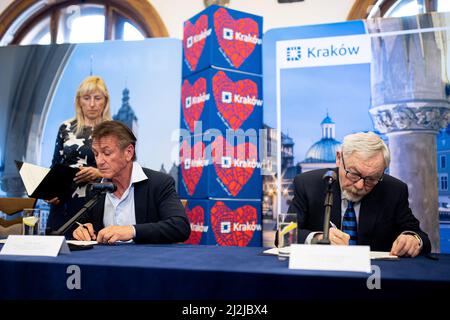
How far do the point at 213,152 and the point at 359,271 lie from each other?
8.08 ft

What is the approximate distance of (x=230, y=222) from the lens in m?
3.57

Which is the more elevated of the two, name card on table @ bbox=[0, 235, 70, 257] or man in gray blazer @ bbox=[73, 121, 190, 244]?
man in gray blazer @ bbox=[73, 121, 190, 244]

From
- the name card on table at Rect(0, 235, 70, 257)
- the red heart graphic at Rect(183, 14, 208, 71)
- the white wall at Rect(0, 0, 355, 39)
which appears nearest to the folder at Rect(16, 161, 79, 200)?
the name card on table at Rect(0, 235, 70, 257)

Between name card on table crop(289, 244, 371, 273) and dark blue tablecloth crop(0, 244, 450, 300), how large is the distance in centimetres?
4

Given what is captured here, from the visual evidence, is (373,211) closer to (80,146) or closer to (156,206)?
(156,206)

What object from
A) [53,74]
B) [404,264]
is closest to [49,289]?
[404,264]

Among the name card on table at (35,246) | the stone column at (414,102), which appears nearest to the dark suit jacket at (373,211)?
the name card on table at (35,246)

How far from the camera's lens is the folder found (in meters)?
2.05

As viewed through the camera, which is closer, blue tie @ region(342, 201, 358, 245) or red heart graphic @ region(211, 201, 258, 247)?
blue tie @ region(342, 201, 358, 245)

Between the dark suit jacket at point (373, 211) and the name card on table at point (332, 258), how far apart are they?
630mm

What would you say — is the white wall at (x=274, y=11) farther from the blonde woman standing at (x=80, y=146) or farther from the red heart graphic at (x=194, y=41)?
the blonde woman standing at (x=80, y=146)

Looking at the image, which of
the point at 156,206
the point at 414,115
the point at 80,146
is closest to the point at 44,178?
the point at 156,206

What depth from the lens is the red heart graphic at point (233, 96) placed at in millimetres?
3598

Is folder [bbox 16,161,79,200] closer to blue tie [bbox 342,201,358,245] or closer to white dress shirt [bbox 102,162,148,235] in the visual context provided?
white dress shirt [bbox 102,162,148,235]
